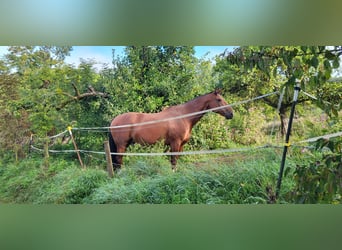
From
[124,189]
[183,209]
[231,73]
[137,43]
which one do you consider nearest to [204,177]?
[183,209]

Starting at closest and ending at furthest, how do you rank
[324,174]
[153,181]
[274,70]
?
[324,174] → [274,70] → [153,181]

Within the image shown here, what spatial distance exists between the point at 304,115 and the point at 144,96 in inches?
50.1

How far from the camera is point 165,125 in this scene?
10.7 feet

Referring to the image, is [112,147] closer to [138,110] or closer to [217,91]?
[138,110]

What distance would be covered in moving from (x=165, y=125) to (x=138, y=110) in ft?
0.82

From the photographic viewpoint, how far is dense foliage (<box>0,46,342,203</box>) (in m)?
3.17

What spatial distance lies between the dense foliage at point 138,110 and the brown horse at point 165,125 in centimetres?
5

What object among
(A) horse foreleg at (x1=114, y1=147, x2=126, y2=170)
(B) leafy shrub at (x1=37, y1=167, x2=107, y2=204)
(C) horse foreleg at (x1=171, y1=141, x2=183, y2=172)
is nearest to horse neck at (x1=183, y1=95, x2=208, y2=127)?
(C) horse foreleg at (x1=171, y1=141, x2=183, y2=172)

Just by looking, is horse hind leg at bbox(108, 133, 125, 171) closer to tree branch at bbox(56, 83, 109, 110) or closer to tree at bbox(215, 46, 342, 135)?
tree branch at bbox(56, 83, 109, 110)

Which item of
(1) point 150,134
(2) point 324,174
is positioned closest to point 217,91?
(1) point 150,134

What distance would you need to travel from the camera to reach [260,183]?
10.4 ft

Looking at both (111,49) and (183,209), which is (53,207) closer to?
(183,209)

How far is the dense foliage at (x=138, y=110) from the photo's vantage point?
317 cm

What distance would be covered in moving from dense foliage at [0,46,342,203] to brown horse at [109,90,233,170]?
54 mm
